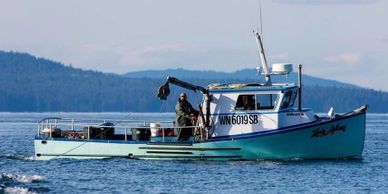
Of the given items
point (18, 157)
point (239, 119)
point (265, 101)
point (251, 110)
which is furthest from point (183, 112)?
point (18, 157)

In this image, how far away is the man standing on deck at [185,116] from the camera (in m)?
51.6

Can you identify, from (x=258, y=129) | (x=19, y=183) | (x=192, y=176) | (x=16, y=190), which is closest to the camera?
(x=16, y=190)

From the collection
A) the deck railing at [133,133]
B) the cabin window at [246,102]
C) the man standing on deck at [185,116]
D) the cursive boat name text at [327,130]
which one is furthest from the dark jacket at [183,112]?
the cursive boat name text at [327,130]

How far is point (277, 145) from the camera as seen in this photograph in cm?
5081

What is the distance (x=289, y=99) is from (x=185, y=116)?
13.7 ft

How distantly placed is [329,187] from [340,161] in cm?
755

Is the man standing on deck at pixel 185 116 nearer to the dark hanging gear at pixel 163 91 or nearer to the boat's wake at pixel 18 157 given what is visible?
the dark hanging gear at pixel 163 91

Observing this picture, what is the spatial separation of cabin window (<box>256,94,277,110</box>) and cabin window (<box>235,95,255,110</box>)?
21cm

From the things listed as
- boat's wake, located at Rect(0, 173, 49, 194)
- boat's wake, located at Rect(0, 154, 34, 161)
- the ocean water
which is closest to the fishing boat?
the ocean water

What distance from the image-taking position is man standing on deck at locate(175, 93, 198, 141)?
51.6 meters

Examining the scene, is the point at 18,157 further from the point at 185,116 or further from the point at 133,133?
the point at 185,116

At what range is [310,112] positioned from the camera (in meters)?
52.0

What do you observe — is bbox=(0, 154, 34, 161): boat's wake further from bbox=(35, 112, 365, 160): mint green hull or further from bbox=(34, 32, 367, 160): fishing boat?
bbox=(34, 32, 367, 160): fishing boat

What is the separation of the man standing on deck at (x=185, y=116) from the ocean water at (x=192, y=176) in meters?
1.26
